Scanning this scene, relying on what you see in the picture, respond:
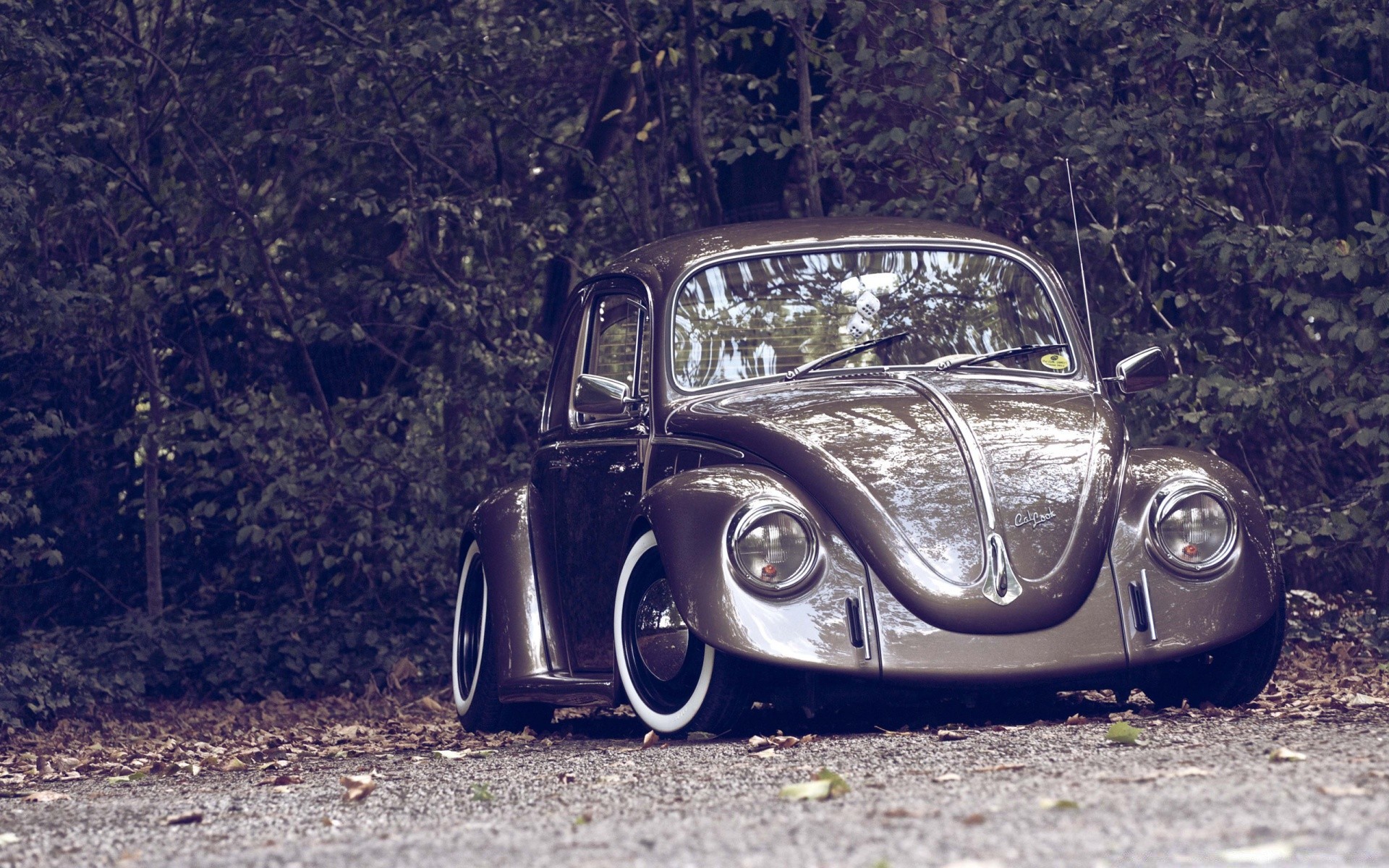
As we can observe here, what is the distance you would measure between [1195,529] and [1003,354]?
41.7 inches

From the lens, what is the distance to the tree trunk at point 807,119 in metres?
9.95

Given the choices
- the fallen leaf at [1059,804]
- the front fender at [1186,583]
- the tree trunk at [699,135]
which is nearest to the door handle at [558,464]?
the front fender at [1186,583]

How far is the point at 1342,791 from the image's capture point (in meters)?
3.85

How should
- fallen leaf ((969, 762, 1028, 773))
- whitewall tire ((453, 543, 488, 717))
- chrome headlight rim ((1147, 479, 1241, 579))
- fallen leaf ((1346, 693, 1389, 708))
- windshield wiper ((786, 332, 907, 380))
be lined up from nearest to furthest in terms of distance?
fallen leaf ((969, 762, 1028, 773)), chrome headlight rim ((1147, 479, 1241, 579)), fallen leaf ((1346, 693, 1389, 708)), windshield wiper ((786, 332, 907, 380)), whitewall tire ((453, 543, 488, 717))

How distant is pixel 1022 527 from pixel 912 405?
0.58 metres

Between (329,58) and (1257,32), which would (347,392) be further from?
(1257,32)

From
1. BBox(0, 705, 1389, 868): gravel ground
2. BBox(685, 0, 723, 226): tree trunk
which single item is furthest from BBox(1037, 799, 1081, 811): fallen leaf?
BBox(685, 0, 723, 226): tree trunk

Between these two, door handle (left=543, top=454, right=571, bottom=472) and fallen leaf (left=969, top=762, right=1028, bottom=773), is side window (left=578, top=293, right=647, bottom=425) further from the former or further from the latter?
fallen leaf (left=969, top=762, right=1028, bottom=773)

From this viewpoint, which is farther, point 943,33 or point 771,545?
point 943,33

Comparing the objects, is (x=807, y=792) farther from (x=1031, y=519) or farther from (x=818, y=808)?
(x=1031, y=519)

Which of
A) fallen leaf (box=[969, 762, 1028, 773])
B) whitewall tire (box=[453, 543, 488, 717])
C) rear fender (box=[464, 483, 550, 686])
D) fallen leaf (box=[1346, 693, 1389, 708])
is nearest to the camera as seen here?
fallen leaf (box=[969, 762, 1028, 773])

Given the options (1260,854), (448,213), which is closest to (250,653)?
(448,213)

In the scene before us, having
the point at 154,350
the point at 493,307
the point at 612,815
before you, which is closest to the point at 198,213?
the point at 154,350

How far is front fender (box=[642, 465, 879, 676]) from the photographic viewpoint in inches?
214
